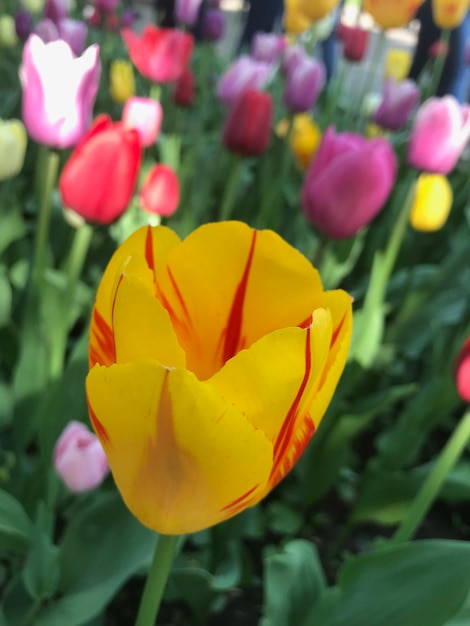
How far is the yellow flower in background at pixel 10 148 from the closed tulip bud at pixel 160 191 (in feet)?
0.54

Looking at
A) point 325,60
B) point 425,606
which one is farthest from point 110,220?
point 325,60

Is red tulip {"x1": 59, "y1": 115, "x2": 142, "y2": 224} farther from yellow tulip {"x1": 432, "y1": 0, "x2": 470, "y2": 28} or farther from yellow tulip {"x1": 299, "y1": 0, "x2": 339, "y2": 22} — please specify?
yellow tulip {"x1": 432, "y1": 0, "x2": 470, "y2": 28}

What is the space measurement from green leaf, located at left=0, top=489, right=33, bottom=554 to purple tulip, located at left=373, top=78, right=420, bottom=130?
98 cm

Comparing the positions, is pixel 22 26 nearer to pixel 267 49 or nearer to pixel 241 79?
pixel 267 49

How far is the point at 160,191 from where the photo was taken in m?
0.82

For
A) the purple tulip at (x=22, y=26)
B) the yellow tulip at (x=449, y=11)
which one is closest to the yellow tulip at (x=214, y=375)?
the yellow tulip at (x=449, y=11)

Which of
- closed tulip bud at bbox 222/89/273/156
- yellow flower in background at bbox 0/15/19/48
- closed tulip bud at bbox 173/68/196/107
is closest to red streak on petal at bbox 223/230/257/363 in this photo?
closed tulip bud at bbox 222/89/273/156

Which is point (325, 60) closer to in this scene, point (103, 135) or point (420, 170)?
point (420, 170)

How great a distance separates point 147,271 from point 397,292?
2.99 feet

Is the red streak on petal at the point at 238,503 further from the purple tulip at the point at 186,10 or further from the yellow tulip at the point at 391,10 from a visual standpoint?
the purple tulip at the point at 186,10

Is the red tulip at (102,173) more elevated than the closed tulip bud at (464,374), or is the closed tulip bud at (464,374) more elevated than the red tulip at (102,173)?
the red tulip at (102,173)

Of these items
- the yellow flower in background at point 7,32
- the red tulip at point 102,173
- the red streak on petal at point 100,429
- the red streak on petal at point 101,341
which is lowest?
the yellow flower in background at point 7,32

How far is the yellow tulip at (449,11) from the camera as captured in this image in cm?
140

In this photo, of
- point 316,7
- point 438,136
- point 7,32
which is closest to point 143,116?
point 438,136
